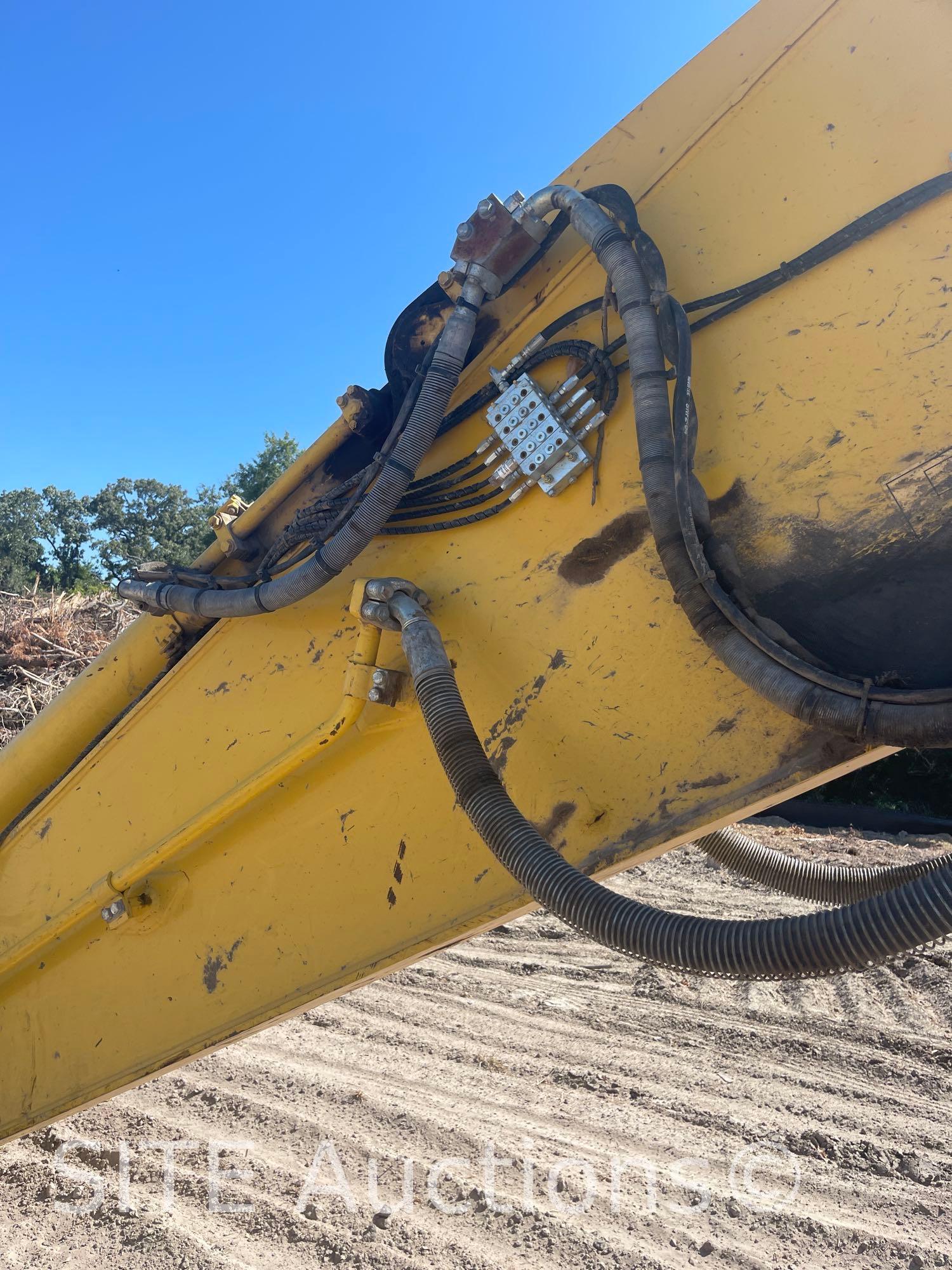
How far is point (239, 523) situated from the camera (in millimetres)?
2029

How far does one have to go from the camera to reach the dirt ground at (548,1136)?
2.66 meters

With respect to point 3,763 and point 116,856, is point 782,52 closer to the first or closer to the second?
point 116,856

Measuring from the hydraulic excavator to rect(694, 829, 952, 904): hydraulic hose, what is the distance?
15mm

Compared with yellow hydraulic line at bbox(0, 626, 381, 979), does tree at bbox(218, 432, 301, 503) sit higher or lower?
higher

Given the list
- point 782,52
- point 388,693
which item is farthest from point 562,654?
point 782,52

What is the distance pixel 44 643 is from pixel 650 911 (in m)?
9.14

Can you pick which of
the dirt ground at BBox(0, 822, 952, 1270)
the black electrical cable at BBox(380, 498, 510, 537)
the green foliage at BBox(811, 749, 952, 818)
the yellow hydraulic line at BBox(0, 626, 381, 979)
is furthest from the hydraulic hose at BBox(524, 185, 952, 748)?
the green foliage at BBox(811, 749, 952, 818)

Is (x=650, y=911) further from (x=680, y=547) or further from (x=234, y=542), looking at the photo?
(x=234, y=542)

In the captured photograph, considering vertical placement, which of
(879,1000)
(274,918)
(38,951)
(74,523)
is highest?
(74,523)

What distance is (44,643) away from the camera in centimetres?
891

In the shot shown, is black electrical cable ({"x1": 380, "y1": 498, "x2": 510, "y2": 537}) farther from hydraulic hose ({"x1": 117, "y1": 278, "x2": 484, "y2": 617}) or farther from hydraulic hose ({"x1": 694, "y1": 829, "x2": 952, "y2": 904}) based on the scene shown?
hydraulic hose ({"x1": 694, "y1": 829, "x2": 952, "y2": 904})

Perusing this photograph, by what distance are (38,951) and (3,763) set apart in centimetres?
53

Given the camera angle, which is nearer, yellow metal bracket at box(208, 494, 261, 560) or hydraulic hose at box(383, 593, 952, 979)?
hydraulic hose at box(383, 593, 952, 979)

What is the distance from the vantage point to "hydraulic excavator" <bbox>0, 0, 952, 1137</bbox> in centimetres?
124
